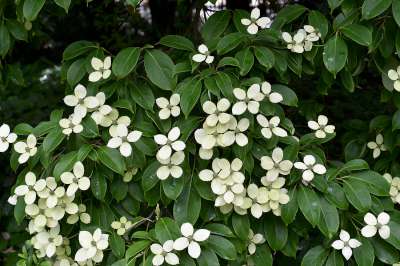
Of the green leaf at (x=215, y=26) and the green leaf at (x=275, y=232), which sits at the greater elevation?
the green leaf at (x=215, y=26)

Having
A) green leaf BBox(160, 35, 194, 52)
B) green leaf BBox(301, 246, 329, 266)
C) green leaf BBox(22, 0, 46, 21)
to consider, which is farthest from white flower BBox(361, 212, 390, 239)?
green leaf BBox(22, 0, 46, 21)

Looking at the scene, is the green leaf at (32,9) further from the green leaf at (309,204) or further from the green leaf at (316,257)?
the green leaf at (316,257)

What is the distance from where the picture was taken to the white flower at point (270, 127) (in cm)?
147

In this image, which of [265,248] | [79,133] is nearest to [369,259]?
[265,248]

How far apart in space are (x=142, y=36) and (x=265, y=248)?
1782mm

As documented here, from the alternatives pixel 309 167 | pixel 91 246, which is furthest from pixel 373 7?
pixel 91 246

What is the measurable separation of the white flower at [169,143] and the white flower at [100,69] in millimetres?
257

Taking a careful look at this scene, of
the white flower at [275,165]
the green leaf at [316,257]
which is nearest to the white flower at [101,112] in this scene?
the white flower at [275,165]

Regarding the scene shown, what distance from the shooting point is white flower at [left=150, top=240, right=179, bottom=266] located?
135 cm

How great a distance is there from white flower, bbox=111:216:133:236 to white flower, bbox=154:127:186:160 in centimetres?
24

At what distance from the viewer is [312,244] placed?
1.76 meters

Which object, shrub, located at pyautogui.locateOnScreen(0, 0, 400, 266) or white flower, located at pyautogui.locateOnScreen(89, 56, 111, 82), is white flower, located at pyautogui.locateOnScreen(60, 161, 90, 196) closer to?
shrub, located at pyautogui.locateOnScreen(0, 0, 400, 266)

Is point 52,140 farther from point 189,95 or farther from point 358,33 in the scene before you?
point 358,33

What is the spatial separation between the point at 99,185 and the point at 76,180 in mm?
74
